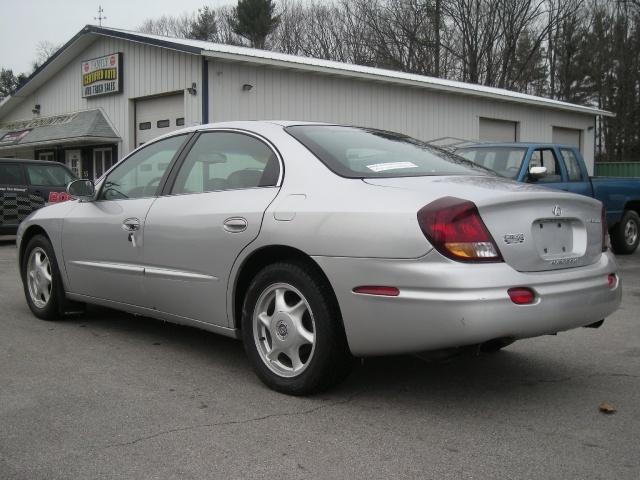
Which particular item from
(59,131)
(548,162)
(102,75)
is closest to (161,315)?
(548,162)

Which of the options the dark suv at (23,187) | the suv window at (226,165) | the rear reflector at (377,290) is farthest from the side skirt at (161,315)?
the dark suv at (23,187)

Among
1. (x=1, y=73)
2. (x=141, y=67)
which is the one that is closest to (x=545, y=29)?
(x=141, y=67)

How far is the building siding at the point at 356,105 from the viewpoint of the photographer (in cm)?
1622

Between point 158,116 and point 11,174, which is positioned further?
point 158,116

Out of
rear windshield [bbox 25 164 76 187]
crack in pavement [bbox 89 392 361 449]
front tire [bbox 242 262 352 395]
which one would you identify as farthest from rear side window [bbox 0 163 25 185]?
crack in pavement [bbox 89 392 361 449]

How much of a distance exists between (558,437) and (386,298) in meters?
0.97

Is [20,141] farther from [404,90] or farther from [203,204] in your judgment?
[203,204]

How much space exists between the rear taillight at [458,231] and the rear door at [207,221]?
0.99m

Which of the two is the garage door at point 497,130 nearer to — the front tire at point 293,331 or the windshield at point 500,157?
the windshield at point 500,157

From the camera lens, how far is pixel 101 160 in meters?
21.5

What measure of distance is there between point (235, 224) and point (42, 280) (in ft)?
8.48

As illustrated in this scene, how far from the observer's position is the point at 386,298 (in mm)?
3174

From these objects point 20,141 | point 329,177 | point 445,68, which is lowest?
point 329,177

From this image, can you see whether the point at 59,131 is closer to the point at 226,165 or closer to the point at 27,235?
the point at 27,235
